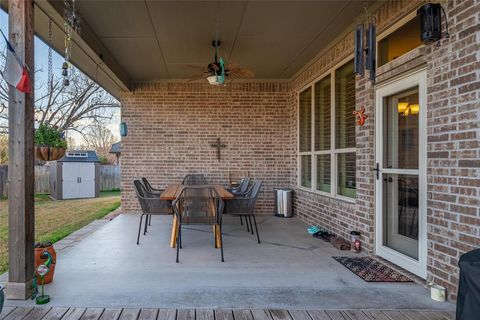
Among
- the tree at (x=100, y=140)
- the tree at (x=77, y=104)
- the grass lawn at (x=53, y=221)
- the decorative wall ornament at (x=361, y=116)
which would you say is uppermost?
the tree at (x=77, y=104)

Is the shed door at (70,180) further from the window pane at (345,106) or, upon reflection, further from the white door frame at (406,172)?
the white door frame at (406,172)

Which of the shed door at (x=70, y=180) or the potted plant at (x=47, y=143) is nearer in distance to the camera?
the potted plant at (x=47, y=143)

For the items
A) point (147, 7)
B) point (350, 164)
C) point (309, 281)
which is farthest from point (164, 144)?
point (309, 281)

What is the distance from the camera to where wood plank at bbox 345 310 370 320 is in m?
2.25

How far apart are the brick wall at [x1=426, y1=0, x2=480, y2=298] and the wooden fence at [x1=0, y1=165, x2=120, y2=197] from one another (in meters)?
10.1

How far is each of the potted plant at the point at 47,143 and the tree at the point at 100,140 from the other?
1286 centimetres

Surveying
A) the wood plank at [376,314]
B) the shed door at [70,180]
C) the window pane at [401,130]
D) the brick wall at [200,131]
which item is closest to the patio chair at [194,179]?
the brick wall at [200,131]

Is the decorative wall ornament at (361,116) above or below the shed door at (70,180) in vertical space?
above

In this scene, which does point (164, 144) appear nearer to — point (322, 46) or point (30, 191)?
point (322, 46)

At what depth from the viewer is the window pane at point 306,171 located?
5.90 meters

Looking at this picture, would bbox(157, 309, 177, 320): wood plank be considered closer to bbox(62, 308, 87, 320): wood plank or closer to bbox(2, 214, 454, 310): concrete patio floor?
bbox(2, 214, 454, 310): concrete patio floor

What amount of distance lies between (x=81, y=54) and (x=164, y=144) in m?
2.56

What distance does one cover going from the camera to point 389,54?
136 inches

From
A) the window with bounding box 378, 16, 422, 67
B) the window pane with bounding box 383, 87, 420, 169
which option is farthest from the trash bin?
the window with bounding box 378, 16, 422, 67
